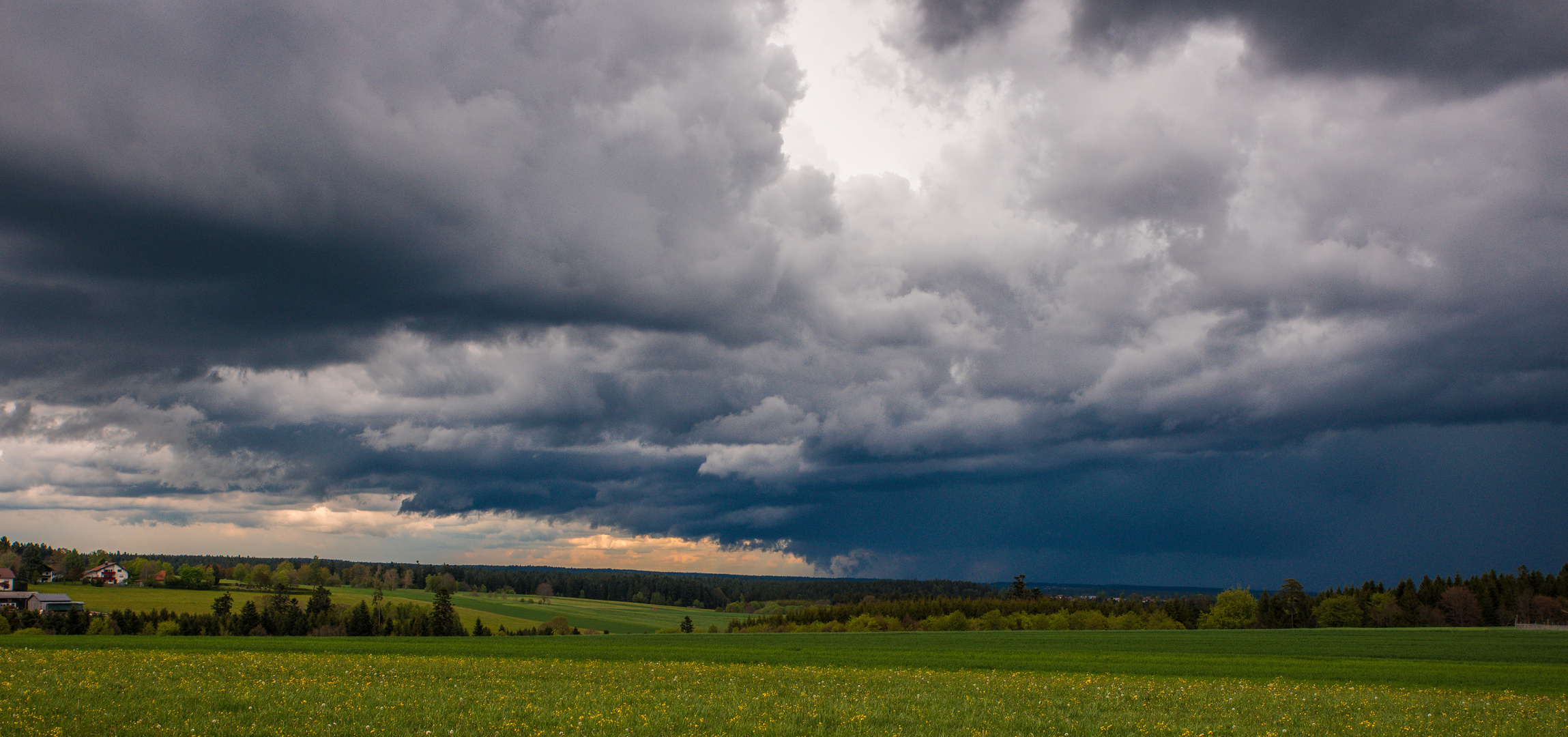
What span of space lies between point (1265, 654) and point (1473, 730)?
49.6 m

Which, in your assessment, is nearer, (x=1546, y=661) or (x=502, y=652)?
(x=502, y=652)

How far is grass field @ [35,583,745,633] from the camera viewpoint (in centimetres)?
13225

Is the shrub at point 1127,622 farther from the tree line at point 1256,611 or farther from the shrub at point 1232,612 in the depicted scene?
the shrub at point 1232,612

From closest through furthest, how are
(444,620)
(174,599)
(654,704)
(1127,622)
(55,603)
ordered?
(654,704) → (444,620) → (55,603) → (174,599) → (1127,622)

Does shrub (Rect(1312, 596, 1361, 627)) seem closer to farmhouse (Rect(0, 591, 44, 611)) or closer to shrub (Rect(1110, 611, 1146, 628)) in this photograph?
shrub (Rect(1110, 611, 1146, 628))

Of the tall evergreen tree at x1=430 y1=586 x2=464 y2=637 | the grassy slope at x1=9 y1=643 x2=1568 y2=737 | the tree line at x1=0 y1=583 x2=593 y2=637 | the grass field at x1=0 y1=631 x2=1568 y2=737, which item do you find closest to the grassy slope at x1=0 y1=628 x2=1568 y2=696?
the grass field at x1=0 y1=631 x2=1568 y2=737

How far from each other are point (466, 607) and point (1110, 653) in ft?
465

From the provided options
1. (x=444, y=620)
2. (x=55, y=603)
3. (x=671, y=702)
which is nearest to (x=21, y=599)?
(x=55, y=603)

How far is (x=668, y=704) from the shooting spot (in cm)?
1964

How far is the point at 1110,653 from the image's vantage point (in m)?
61.0

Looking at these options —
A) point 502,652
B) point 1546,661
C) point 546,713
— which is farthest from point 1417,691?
point 502,652

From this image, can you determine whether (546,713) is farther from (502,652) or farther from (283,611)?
(283,611)

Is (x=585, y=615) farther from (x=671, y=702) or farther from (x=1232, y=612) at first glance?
(x=671, y=702)

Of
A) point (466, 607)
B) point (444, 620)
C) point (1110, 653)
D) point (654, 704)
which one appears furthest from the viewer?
point (466, 607)
